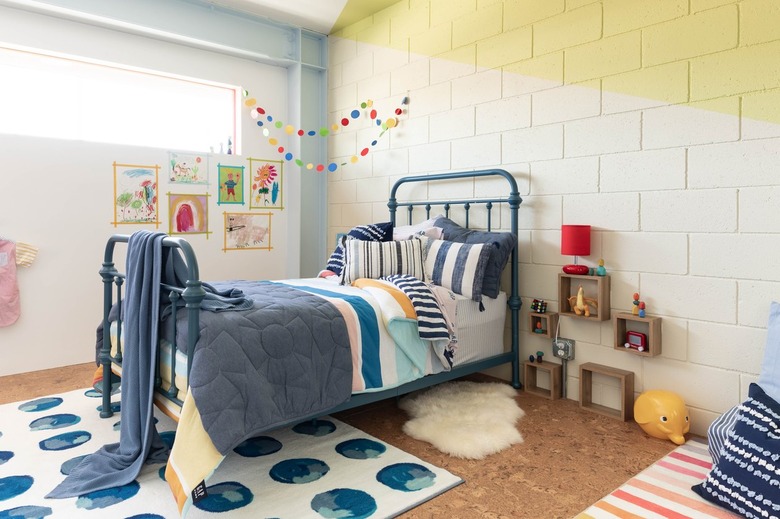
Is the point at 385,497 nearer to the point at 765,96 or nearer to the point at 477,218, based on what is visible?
the point at 477,218

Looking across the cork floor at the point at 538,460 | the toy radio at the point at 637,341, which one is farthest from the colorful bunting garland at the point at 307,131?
the toy radio at the point at 637,341

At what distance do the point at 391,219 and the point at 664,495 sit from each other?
8.32 feet

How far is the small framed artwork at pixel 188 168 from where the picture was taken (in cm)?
399

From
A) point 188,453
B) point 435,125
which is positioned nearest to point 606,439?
point 188,453

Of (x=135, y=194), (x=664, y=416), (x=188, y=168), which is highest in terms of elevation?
(x=188, y=168)

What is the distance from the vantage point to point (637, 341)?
8.76 ft

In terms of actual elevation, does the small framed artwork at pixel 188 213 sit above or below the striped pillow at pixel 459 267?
above

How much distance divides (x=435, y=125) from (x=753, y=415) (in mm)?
2514

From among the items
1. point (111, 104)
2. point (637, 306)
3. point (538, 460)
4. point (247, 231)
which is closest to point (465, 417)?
point (538, 460)

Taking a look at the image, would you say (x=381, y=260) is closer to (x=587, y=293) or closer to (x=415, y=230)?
(x=415, y=230)

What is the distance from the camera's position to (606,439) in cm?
248

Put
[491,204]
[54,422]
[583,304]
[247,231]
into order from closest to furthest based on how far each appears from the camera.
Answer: [54,422] < [583,304] < [491,204] < [247,231]

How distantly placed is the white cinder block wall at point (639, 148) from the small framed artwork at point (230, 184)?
5.00ft

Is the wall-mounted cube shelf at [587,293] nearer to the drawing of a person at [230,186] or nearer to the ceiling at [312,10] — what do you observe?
the ceiling at [312,10]
